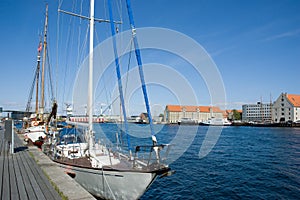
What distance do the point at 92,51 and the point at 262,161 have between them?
1921 cm

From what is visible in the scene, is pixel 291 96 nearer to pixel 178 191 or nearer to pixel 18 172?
pixel 178 191

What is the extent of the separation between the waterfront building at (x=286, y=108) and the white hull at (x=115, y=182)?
122m

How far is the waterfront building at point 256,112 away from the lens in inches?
5636

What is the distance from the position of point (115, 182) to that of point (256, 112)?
518 ft

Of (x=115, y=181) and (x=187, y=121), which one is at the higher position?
(x=115, y=181)

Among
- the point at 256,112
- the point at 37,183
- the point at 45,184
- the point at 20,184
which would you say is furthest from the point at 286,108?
the point at 20,184

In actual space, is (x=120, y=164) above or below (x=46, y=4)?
below

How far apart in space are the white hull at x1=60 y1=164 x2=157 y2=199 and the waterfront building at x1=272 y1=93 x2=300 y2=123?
4814 inches

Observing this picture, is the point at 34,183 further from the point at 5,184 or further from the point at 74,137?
the point at 74,137

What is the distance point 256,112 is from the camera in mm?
147875

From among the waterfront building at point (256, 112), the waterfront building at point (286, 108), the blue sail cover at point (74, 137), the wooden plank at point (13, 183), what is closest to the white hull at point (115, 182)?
the wooden plank at point (13, 183)

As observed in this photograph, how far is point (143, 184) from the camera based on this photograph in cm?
802

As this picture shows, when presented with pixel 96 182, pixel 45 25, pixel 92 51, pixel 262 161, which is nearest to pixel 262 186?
pixel 262 161

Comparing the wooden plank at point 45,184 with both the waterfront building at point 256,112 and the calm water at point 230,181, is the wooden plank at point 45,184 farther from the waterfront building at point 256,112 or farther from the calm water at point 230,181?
the waterfront building at point 256,112
